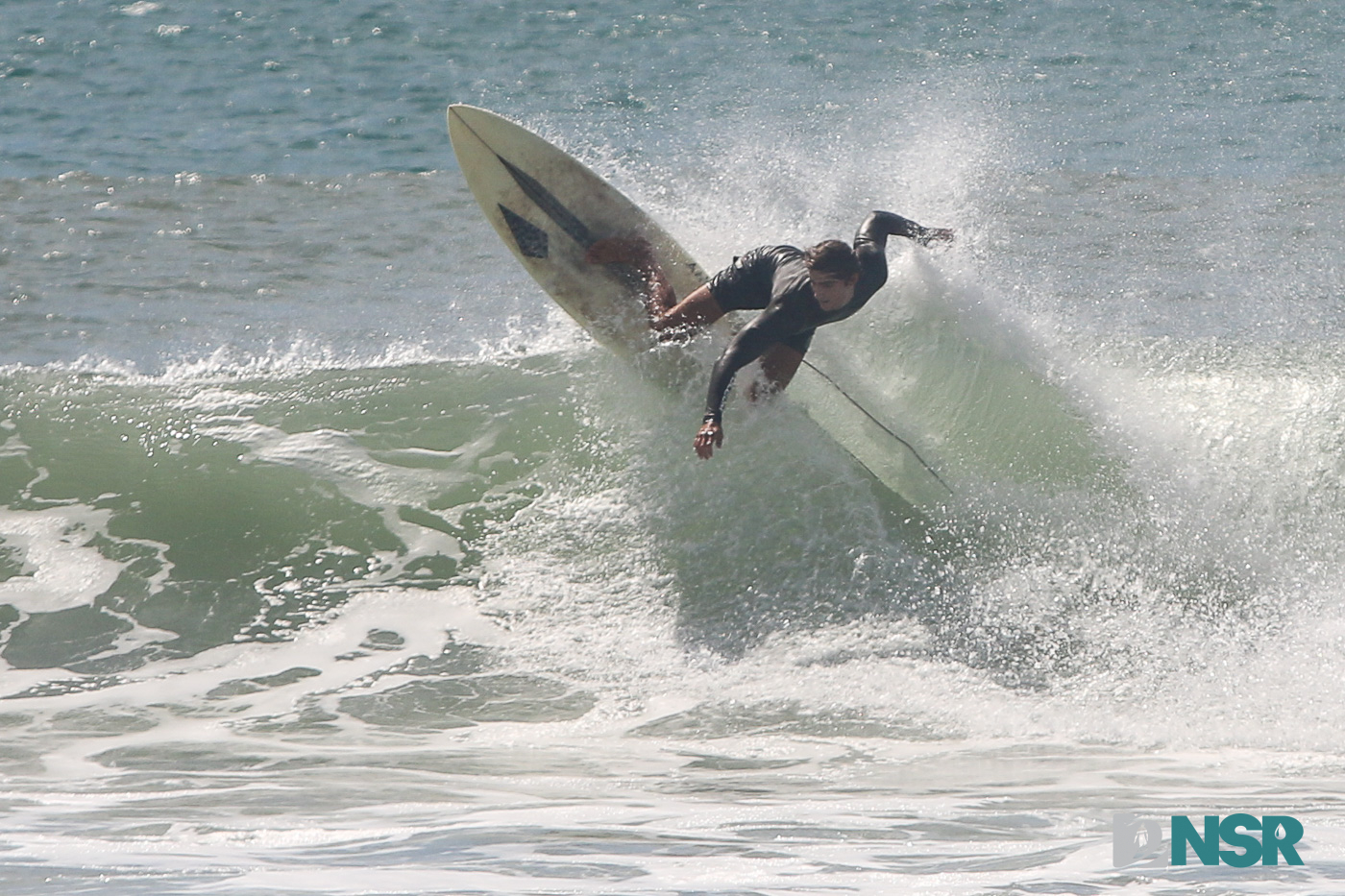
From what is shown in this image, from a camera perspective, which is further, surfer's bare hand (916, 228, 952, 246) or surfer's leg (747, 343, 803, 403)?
surfer's bare hand (916, 228, 952, 246)

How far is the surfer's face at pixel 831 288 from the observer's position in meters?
6.07

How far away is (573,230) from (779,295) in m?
1.77

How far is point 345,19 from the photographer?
2317 cm

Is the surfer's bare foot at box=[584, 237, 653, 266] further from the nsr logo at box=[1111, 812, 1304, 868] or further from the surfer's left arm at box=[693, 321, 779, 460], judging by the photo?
the nsr logo at box=[1111, 812, 1304, 868]

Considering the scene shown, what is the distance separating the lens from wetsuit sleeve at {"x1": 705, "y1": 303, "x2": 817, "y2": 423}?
6035mm

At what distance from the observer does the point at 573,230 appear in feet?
25.1

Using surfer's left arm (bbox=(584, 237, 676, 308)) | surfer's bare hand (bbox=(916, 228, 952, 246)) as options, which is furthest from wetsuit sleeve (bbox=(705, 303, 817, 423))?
surfer's left arm (bbox=(584, 237, 676, 308))

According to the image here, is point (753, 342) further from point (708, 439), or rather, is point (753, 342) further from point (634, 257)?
point (634, 257)

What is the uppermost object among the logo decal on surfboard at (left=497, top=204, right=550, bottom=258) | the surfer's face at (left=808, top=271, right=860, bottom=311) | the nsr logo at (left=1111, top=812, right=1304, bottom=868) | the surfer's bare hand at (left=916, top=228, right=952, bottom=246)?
the logo decal on surfboard at (left=497, top=204, right=550, bottom=258)

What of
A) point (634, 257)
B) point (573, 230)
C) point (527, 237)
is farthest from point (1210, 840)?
point (527, 237)

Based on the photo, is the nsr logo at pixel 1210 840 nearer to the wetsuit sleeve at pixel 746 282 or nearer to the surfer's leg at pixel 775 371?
the surfer's leg at pixel 775 371

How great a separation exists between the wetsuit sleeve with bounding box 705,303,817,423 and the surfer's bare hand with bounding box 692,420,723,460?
0.05 m

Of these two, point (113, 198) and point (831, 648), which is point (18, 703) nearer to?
point (831, 648)

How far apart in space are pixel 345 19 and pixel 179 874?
2124 centimetres
